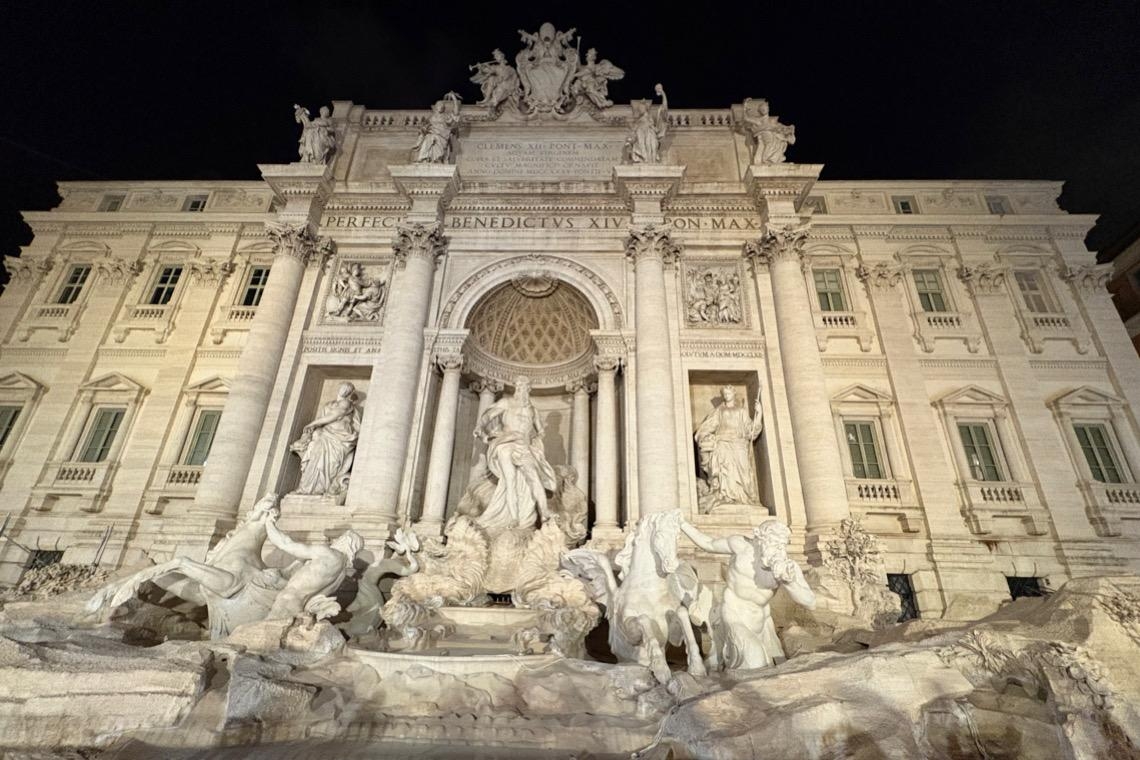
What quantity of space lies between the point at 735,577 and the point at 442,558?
5663mm

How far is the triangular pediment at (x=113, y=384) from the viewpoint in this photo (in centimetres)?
1498

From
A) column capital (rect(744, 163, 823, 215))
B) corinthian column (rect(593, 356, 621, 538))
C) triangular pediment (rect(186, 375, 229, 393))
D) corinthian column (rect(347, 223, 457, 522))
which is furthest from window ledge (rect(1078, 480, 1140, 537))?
triangular pediment (rect(186, 375, 229, 393))

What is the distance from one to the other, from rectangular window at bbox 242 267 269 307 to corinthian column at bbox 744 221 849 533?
47.9 feet

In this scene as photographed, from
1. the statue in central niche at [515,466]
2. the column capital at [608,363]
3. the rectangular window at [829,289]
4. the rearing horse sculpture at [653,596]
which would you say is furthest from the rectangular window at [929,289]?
the rearing horse sculpture at [653,596]

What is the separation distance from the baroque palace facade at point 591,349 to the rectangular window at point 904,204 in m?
0.21

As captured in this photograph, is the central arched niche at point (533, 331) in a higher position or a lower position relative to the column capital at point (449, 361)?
higher

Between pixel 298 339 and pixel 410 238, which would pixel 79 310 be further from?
pixel 410 238

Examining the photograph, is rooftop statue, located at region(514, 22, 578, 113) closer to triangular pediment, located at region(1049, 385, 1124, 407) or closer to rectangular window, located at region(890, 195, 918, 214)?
rectangular window, located at region(890, 195, 918, 214)

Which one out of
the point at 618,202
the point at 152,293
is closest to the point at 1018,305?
the point at 618,202

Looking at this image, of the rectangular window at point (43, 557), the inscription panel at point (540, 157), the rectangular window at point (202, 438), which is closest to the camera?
the rectangular window at point (43, 557)

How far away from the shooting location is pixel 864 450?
44.3 feet

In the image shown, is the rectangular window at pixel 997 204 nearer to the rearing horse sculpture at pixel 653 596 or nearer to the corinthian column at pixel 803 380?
the corinthian column at pixel 803 380

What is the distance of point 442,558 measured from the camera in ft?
33.8

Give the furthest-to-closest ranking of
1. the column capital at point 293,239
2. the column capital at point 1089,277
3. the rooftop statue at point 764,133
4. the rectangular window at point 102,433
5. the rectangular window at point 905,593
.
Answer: the column capital at point 1089,277, the rooftop statue at point 764,133, the column capital at point 293,239, the rectangular window at point 102,433, the rectangular window at point 905,593
